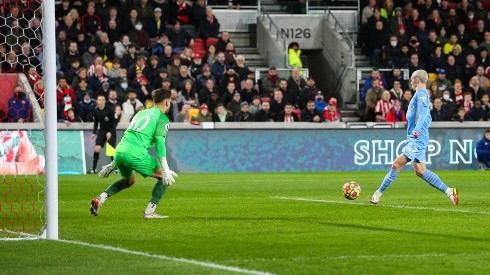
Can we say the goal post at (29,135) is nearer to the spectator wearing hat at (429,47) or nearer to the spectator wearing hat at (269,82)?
the spectator wearing hat at (269,82)

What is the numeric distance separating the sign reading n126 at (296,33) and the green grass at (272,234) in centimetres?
1626

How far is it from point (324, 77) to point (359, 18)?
8.21 feet

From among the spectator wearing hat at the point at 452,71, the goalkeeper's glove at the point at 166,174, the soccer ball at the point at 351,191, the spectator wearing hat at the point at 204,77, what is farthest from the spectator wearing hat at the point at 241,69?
the goalkeeper's glove at the point at 166,174

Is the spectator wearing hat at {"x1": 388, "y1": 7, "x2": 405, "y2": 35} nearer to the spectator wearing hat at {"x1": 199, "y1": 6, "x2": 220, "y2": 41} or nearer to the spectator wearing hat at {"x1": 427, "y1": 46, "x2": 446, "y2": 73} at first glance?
the spectator wearing hat at {"x1": 427, "y1": 46, "x2": 446, "y2": 73}

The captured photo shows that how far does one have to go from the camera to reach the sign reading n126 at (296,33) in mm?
35531

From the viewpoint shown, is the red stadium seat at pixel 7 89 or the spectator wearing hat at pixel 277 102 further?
the spectator wearing hat at pixel 277 102

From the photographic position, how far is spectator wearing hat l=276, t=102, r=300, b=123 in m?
29.8

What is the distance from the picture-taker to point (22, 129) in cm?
2534

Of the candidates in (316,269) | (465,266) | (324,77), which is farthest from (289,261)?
(324,77)

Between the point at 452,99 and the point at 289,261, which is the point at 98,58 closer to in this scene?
the point at 452,99

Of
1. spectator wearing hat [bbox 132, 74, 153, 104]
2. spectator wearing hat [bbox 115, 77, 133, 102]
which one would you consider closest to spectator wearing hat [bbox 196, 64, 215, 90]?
spectator wearing hat [bbox 132, 74, 153, 104]

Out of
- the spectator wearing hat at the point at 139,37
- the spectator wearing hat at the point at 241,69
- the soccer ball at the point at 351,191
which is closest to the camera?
the soccer ball at the point at 351,191

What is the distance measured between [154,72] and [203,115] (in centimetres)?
191

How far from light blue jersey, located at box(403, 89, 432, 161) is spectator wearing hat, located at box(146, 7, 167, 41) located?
1760 centimetres
